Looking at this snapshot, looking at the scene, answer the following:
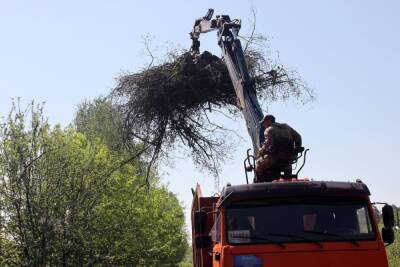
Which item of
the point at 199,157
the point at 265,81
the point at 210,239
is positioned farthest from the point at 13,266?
the point at 210,239

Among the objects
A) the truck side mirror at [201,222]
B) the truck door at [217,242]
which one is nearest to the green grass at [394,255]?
the truck door at [217,242]

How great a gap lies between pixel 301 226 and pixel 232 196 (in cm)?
84

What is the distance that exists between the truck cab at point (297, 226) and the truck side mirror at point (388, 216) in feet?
0.55

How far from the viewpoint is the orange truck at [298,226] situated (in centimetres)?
679

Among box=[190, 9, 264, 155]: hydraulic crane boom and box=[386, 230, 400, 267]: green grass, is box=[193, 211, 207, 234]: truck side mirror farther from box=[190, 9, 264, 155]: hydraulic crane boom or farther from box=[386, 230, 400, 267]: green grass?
box=[386, 230, 400, 267]: green grass

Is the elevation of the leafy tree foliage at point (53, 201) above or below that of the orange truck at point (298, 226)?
above

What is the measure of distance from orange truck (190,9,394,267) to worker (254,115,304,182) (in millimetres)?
1067

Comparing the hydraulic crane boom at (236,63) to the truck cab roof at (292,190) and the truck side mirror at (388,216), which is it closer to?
the truck cab roof at (292,190)

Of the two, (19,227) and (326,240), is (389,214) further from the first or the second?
(19,227)

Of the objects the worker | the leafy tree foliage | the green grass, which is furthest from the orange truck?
the green grass

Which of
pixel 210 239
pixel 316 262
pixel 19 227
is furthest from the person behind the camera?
pixel 19 227

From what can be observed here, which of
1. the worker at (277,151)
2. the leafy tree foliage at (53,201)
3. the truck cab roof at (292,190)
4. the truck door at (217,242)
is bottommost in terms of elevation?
the truck door at (217,242)

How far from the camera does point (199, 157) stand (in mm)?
12828

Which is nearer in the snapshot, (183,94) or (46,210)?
(183,94)
